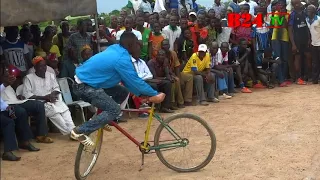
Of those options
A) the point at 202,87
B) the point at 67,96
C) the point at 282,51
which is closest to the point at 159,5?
the point at 282,51

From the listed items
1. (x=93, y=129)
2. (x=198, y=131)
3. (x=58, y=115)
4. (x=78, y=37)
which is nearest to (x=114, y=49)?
(x=93, y=129)

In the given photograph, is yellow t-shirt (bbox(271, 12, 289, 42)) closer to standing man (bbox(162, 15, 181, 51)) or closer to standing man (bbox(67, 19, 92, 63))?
standing man (bbox(162, 15, 181, 51))

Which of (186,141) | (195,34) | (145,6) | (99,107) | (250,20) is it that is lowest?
(186,141)

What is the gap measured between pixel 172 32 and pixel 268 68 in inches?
97.6

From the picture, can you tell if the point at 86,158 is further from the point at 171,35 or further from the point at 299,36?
the point at 299,36

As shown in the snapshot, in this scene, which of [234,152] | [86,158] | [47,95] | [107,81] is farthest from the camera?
[47,95]

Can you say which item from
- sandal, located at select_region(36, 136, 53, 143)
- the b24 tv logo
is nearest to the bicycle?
sandal, located at select_region(36, 136, 53, 143)

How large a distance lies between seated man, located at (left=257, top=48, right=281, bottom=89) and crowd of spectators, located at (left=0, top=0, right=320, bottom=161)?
2 cm

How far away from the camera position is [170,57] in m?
10.0

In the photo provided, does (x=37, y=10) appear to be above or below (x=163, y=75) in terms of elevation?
above

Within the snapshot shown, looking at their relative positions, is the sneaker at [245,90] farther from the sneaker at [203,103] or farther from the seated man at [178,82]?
the seated man at [178,82]

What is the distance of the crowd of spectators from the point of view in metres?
8.00

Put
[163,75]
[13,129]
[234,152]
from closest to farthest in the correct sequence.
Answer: [234,152] < [13,129] < [163,75]

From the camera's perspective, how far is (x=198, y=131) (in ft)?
20.3
